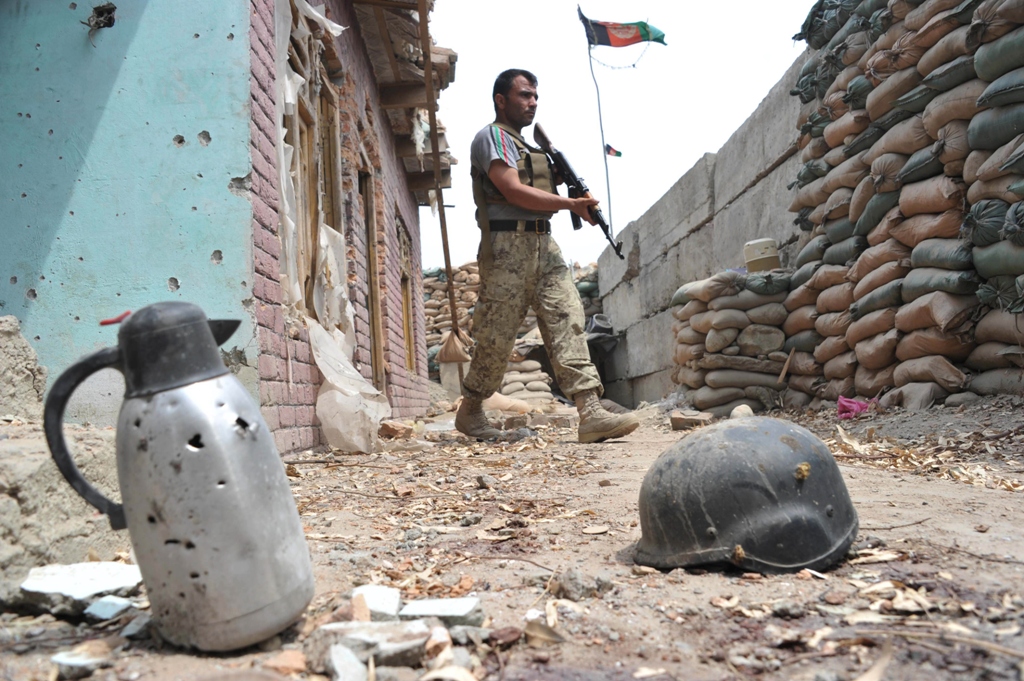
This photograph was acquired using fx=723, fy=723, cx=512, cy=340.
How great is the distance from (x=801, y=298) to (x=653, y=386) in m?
4.62

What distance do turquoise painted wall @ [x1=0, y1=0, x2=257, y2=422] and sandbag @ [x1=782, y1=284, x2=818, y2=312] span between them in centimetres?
405

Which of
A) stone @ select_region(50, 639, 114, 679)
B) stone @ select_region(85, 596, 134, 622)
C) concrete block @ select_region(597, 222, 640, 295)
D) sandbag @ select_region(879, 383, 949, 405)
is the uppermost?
concrete block @ select_region(597, 222, 640, 295)

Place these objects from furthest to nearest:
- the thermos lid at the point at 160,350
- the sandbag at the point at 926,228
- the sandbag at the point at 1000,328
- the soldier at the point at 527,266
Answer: the soldier at the point at 527,266, the sandbag at the point at 926,228, the sandbag at the point at 1000,328, the thermos lid at the point at 160,350

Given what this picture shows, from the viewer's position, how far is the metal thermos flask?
1.07m

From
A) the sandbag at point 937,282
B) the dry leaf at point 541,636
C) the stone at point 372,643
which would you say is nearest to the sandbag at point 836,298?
the sandbag at point 937,282

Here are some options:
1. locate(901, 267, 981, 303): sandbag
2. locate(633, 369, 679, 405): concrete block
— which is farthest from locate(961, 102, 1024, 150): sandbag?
locate(633, 369, 679, 405): concrete block

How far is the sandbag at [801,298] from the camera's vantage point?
5301 millimetres

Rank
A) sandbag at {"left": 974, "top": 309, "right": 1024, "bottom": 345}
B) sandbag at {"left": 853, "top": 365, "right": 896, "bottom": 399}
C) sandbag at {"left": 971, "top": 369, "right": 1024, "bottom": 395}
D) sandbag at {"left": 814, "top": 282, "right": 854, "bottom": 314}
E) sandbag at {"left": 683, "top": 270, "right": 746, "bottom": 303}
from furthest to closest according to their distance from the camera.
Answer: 1. sandbag at {"left": 683, "top": 270, "right": 746, "bottom": 303}
2. sandbag at {"left": 814, "top": 282, "right": 854, "bottom": 314}
3. sandbag at {"left": 853, "top": 365, "right": 896, "bottom": 399}
4. sandbag at {"left": 971, "top": 369, "right": 1024, "bottom": 395}
5. sandbag at {"left": 974, "top": 309, "right": 1024, "bottom": 345}

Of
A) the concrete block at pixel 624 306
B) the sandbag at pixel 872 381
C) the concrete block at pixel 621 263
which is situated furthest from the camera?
the concrete block at pixel 624 306

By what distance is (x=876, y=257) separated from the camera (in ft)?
14.4

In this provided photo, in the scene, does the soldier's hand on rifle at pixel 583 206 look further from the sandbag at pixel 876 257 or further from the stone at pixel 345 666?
the stone at pixel 345 666

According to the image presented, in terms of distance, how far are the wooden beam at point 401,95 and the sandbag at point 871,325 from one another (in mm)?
4634

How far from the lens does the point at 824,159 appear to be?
200 inches

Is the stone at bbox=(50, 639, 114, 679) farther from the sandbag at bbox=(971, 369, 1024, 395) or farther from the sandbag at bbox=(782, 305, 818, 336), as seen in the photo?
the sandbag at bbox=(782, 305, 818, 336)
